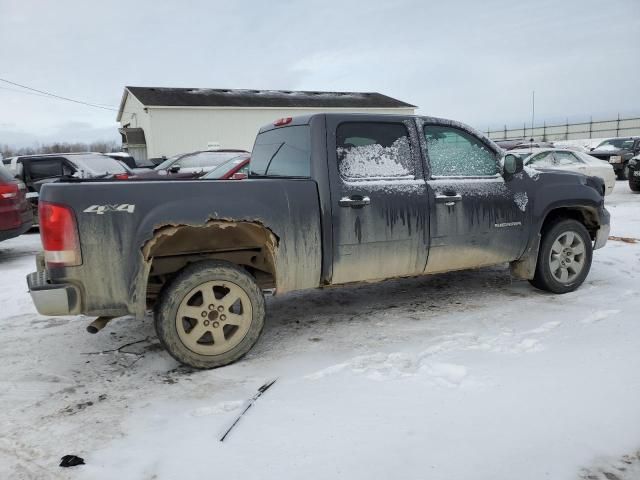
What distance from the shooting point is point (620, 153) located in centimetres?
1861

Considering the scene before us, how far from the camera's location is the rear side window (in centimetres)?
412

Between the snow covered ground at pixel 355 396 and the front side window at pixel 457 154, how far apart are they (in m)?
1.34

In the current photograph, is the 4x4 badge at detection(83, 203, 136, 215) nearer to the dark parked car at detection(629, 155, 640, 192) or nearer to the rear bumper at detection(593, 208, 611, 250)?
the rear bumper at detection(593, 208, 611, 250)

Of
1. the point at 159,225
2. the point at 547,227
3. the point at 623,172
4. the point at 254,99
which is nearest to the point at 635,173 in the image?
the point at 623,172

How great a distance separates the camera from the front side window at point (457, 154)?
4.45 m

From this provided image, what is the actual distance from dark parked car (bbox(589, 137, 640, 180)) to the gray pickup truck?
16.2 metres

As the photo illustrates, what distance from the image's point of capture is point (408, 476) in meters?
2.37

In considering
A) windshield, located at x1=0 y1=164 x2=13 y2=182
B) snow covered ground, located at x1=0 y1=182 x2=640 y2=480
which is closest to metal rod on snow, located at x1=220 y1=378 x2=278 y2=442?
snow covered ground, located at x1=0 y1=182 x2=640 y2=480

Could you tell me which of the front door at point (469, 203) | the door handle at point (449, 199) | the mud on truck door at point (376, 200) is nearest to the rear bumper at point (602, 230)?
the front door at point (469, 203)

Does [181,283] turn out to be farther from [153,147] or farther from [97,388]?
[153,147]

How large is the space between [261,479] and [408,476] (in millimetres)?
720

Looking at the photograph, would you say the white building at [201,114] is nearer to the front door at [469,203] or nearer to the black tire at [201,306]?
the front door at [469,203]

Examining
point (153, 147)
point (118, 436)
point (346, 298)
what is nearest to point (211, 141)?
point (153, 147)

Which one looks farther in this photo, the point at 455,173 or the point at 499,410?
the point at 455,173
